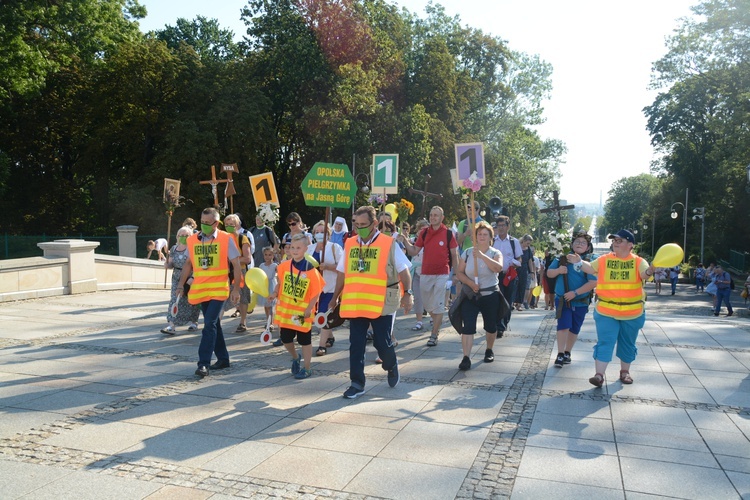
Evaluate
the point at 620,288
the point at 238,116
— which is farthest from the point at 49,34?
the point at 620,288

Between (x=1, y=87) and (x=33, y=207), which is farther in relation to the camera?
(x=33, y=207)

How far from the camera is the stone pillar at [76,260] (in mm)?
14422

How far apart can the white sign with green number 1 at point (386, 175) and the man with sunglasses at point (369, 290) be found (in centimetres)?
349

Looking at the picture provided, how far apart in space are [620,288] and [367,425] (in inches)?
126

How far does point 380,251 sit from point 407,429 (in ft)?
6.12

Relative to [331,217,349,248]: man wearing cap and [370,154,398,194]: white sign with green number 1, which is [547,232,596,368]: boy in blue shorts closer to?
[370,154,398,194]: white sign with green number 1

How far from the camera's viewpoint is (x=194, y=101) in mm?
33219

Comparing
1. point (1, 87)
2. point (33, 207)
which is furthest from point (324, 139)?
point (33, 207)

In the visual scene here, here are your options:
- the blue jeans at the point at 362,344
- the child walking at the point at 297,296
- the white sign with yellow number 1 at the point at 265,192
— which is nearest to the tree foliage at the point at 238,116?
the white sign with yellow number 1 at the point at 265,192

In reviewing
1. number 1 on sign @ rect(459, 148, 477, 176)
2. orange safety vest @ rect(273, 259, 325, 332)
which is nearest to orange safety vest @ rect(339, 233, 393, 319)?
orange safety vest @ rect(273, 259, 325, 332)

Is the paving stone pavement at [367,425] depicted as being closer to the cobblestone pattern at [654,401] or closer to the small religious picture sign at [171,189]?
the cobblestone pattern at [654,401]

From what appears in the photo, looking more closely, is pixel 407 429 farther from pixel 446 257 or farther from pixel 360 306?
pixel 446 257

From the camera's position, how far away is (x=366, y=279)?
21.2 ft

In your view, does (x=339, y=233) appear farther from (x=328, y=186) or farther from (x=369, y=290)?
(x=369, y=290)
